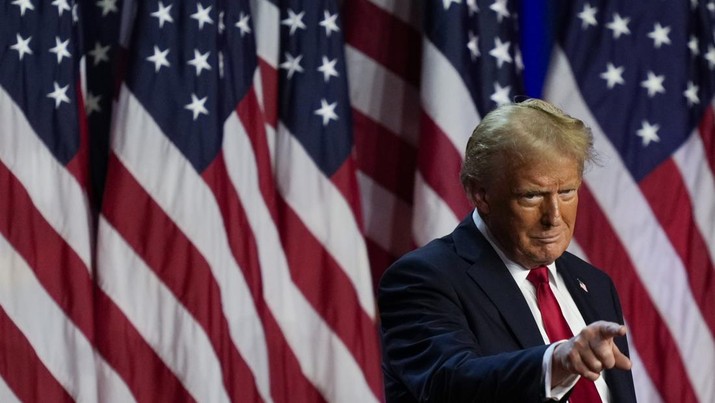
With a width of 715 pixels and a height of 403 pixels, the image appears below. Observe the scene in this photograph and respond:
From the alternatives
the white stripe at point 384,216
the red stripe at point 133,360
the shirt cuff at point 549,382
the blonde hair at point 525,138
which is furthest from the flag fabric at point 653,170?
the shirt cuff at point 549,382

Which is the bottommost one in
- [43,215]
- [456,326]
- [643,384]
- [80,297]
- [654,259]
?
[643,384]

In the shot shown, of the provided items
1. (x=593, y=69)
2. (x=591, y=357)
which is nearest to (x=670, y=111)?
(x=593, y=69)

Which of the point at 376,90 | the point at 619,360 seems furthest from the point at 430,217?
the point at 619,360

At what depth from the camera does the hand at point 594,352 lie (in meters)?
1.68

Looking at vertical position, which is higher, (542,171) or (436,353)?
(542,171)

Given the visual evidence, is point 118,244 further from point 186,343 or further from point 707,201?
point 707,201

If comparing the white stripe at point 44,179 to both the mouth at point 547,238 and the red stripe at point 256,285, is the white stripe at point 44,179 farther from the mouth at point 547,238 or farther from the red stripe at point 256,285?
the mouth at point 547,238

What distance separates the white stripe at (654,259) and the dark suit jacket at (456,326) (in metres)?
2.14

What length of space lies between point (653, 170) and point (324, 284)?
4.37 ft

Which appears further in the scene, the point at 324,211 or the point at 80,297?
the point at 324,211

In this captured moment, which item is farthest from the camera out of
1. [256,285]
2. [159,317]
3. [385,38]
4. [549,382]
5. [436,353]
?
[385,38]

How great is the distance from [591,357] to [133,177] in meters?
2.71

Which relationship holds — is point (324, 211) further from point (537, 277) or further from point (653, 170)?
point (537, 277)

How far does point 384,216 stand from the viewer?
4609mm
